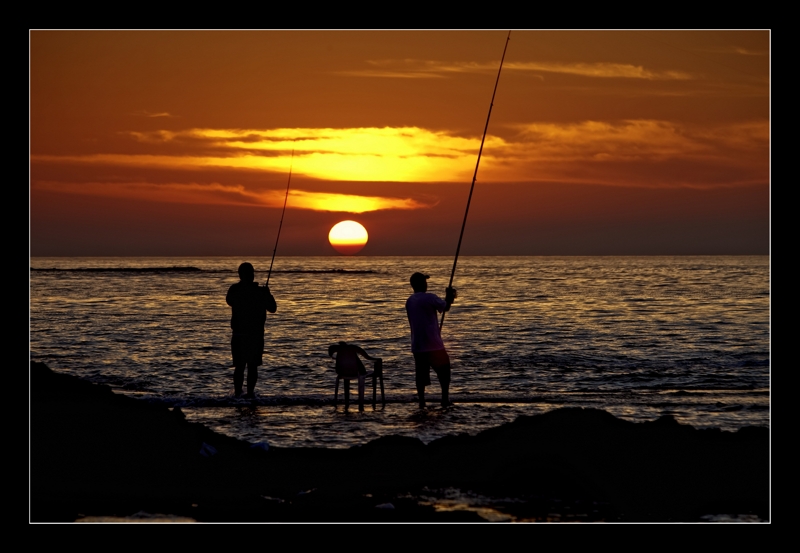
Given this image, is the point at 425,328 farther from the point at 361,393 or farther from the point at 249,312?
the point at 249,312

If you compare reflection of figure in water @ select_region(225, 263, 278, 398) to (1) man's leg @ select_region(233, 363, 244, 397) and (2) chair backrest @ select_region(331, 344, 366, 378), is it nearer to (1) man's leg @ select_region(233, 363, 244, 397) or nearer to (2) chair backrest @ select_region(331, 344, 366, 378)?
(1) man's leg @ select_region(233, 363, 244, 397)

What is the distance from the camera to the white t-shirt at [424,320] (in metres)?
10.4

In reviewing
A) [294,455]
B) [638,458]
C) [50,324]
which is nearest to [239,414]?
[294,455]

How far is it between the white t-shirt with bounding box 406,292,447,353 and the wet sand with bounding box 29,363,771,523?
2.15 m

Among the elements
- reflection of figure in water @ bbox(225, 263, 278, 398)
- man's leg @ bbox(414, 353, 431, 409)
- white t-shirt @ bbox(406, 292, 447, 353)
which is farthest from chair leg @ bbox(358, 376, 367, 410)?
reflection of figure in water @ bbox(225, 263, 278, 398)

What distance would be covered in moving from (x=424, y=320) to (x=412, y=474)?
3.32 m

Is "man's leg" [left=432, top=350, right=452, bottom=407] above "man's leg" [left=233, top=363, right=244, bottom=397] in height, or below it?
above

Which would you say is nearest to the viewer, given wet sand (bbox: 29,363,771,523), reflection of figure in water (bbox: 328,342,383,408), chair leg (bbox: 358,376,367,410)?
wet sand (bbox: 29,363,771,523)

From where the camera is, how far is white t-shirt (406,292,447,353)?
10.4m

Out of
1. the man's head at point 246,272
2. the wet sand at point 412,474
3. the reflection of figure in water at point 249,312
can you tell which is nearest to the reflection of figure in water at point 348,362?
the reflection of figure in water at point 249,312

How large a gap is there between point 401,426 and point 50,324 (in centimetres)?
2153

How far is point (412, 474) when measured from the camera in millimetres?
7340

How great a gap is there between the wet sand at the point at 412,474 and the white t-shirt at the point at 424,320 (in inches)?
84.7
